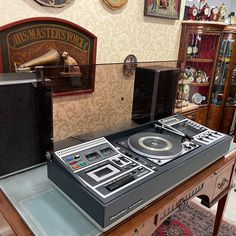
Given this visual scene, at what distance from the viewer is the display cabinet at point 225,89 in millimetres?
2643

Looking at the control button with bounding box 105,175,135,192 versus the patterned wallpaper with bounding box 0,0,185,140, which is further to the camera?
the patterned wallpaper with bounding box 0,0,185,140

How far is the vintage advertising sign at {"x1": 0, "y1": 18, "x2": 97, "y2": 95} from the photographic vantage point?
1.09m

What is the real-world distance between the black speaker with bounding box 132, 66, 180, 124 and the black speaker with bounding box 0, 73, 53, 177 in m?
0.53

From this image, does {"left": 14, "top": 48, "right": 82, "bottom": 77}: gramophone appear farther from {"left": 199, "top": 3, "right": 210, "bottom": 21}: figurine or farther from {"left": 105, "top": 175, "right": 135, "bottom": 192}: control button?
{"left": 199, "top": 3, "right": 210, "bottom": 21}: figurine

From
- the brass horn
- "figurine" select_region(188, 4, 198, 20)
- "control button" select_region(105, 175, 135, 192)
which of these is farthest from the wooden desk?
"figurine" select_region(188, 4, 198, 20)

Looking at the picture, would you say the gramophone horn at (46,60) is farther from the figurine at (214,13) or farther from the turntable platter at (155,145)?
the figurine at (214,13)

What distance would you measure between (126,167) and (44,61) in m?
0.77

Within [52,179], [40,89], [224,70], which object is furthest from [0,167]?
[224,70]

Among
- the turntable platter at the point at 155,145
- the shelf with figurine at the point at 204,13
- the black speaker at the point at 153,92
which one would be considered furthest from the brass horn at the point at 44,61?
the shelf with figurine at the point at 204,13

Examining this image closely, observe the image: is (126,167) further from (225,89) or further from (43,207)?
(225,89)

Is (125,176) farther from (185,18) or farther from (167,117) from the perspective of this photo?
(185,18)

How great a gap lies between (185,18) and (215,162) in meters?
1.58

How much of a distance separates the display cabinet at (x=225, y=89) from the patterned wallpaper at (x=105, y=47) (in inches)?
38.2

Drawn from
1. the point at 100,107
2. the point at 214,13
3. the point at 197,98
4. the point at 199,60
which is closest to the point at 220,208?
the point at 100,107
